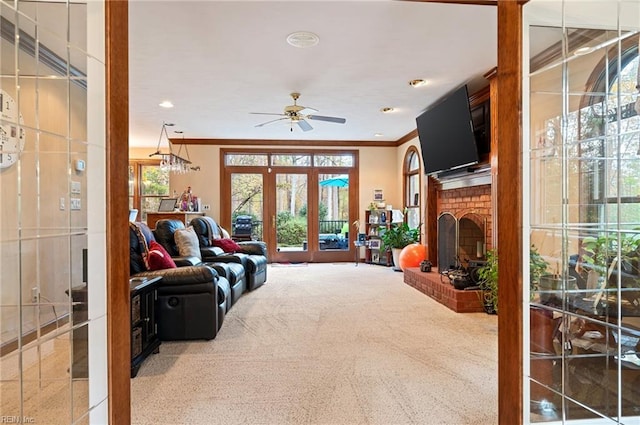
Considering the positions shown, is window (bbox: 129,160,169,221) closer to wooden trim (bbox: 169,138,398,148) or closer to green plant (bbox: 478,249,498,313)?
wooden trim (bbox: 169,138,398,148)

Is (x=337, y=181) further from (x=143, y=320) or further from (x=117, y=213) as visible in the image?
(x=117, y=213)

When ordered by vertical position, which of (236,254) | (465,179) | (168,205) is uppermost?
(465,179)

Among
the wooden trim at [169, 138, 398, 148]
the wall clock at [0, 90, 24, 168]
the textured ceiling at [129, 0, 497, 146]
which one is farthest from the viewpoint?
the wooden trim at [169, 138, 398, 148]

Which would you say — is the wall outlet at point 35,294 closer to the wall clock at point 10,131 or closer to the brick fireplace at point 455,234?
the wall clock at point 10,131

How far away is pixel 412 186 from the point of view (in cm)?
761

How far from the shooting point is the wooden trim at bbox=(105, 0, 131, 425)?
1.21 m

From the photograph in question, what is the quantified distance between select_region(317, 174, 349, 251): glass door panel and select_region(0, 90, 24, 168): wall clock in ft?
23.7

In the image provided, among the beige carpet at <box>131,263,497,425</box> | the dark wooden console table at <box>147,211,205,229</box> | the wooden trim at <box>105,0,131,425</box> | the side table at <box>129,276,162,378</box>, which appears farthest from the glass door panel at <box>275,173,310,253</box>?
the wooden trim at <box>105,0,131,425</box>

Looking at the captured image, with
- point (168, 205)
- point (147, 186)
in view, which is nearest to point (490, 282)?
point (168, 205)

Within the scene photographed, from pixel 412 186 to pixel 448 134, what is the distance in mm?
2786

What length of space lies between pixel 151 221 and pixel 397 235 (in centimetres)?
464

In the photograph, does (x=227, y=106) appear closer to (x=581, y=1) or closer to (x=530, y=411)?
(x=581, y=1)

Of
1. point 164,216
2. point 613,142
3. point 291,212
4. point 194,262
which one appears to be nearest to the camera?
point 613,142

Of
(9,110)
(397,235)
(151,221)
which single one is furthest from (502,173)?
(151,221)
